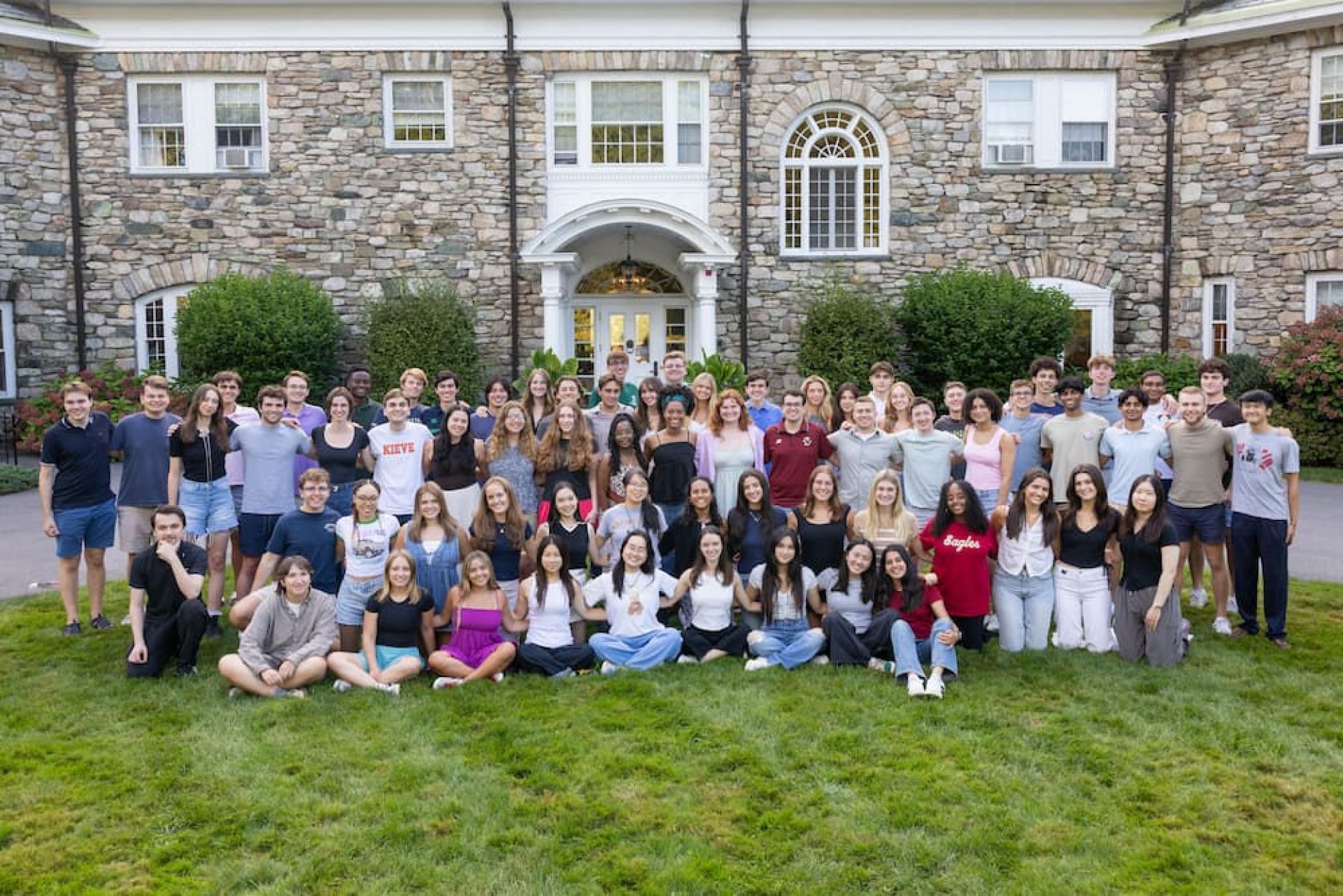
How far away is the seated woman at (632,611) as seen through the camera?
20.6 feet

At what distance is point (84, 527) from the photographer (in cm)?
701

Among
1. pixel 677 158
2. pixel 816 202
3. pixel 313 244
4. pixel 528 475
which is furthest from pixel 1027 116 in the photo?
pixel 528 475

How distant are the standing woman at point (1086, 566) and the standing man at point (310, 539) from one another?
183 inches

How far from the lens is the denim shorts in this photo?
690 cm

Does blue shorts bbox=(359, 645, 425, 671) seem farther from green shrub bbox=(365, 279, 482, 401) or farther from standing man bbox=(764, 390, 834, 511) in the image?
green shrub bbox=(365, 279, 482, 401)

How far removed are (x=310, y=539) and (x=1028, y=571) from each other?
14.8ft

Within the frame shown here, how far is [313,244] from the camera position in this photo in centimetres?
1539

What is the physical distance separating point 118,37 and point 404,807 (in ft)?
48.7

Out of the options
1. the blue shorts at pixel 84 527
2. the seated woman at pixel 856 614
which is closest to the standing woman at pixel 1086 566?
the seated woman at pixel 856 614

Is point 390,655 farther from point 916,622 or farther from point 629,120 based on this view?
point 629,120

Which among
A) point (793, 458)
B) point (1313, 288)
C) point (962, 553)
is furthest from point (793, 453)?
point (1313, 288)

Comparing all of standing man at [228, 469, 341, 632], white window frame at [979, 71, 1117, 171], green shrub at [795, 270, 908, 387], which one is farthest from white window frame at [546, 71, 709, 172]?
standing man at [228, 469, 341, 632]

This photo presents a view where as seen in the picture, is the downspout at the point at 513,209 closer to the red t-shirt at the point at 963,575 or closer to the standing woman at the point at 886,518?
the standing woman at the point at 886,518

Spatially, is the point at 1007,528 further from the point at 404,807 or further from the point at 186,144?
the point at 186,144
